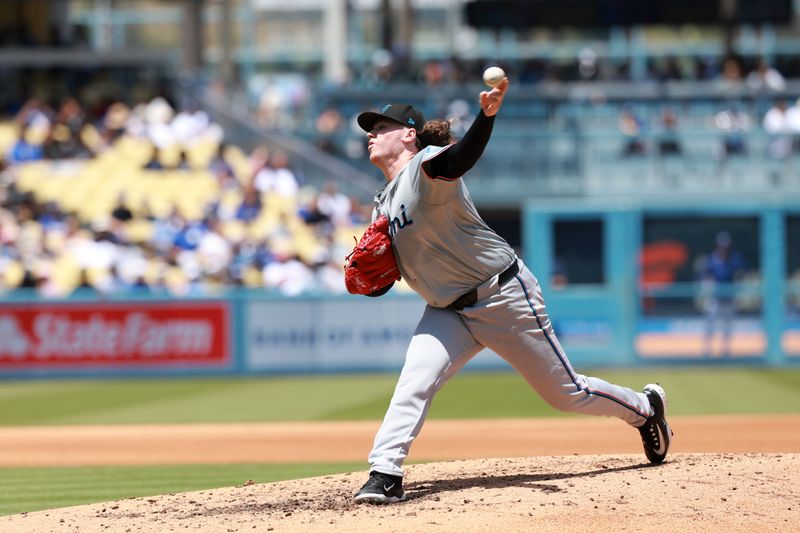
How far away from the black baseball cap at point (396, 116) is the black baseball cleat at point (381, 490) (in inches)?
64.6

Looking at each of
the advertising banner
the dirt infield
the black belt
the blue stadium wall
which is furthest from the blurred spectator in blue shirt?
the black belt

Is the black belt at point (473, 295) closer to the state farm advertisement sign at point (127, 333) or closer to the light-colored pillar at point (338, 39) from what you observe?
the state farm advertisement sign at point (127, 333)

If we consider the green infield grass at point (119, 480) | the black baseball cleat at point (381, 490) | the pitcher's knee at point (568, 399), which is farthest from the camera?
the green infield grass at point (119, 480)

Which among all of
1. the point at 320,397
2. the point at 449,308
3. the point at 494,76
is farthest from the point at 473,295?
the point at 320,397

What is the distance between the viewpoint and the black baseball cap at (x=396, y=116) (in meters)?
5.89

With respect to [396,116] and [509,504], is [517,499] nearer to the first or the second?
[509,504]

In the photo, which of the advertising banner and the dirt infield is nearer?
the dirt infield

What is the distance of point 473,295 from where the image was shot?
590cm

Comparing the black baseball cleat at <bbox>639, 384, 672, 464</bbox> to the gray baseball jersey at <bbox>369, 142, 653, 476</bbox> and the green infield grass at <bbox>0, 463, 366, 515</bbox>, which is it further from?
the green infield grass at <bbox>0, 463, 366, 515</bbox>

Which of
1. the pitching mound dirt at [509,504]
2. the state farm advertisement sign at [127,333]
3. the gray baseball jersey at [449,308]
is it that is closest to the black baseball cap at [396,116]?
the gray baseball jersey at [449,308]

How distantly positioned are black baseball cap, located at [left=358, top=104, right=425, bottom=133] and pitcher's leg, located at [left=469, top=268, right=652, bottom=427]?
0.88m

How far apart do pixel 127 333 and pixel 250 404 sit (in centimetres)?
435

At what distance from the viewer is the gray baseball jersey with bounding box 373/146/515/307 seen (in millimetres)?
5723

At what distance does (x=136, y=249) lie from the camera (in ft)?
64.0
